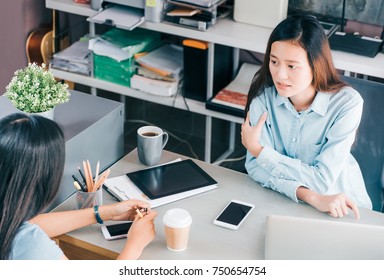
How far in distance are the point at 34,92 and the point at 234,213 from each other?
2.11ft

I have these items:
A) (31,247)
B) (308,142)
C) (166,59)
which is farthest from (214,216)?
(166,59)

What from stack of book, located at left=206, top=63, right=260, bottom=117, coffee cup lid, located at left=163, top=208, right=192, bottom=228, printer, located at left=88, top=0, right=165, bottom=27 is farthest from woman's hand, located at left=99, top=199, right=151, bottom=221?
printer, located at left=88, top=0, right=165, bottom=27

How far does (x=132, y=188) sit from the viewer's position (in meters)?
2.02

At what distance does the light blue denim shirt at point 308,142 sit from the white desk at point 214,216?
0.16ft

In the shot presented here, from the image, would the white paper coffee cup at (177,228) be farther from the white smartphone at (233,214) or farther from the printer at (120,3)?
the printer at (120,3)

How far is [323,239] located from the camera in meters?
1.65

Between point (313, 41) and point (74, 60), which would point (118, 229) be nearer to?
point (313, 41)

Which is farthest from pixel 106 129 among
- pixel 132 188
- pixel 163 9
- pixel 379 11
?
pixel 379 11

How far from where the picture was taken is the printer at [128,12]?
3102 millimetres

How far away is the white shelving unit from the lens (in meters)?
2.81

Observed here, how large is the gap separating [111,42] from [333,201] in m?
1.70

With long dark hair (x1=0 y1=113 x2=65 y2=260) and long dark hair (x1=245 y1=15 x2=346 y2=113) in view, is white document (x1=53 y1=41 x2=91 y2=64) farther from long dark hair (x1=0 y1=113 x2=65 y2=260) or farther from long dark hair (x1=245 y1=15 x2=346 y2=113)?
long dark hair (x1=0 y1=113 x2=65 y2=260)
